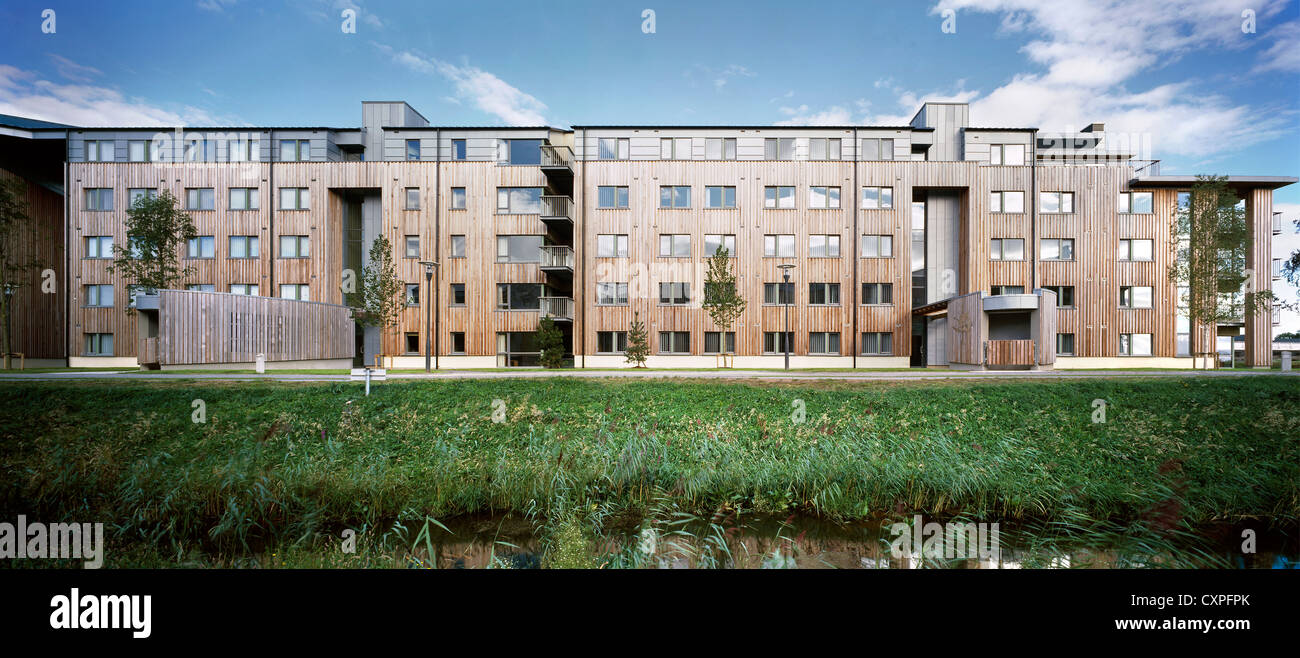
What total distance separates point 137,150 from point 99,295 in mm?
10655

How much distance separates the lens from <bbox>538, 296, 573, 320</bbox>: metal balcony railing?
30844 millimetres

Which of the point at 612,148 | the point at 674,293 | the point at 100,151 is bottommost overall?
the point at 674,293

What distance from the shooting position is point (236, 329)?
20.7 meters

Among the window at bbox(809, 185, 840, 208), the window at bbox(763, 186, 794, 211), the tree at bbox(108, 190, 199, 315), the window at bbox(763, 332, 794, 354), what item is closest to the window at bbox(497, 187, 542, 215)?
the window at bbox(763, 186, 794, 211)

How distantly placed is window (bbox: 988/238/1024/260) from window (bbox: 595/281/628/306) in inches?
1034

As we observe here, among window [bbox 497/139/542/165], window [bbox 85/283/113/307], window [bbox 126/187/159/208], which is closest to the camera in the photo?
window [bbox 85/283/113/307]

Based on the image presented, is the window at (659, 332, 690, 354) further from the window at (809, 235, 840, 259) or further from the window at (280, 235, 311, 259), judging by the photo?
the window at (280, 235, 311, 259)

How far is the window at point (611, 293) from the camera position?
104 feet

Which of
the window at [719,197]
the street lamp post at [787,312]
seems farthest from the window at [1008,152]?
the window at [719,197]

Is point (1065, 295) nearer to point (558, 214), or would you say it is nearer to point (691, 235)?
point (691, 235)

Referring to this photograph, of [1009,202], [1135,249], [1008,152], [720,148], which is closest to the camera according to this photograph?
[1135,249]

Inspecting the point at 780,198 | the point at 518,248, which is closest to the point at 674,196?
the point at 780,198

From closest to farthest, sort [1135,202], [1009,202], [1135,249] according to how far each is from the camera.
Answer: [1135,249]
[1135,202]
[1009,202]
